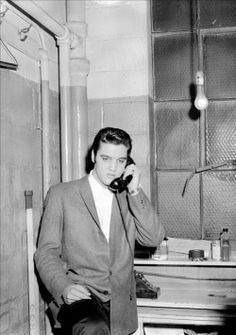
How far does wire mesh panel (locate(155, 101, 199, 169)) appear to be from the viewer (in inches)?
157

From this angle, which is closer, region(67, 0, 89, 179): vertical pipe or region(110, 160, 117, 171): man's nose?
region(110, 160, 117, 171): man's nose

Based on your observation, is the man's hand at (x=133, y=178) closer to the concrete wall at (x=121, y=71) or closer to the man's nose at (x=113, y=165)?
the man's nose at (x=113, y=165)

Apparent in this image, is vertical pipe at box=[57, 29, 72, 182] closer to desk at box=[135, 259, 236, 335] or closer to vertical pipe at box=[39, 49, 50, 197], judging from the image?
vertical pipe at box=[39, 49, 50, 197]

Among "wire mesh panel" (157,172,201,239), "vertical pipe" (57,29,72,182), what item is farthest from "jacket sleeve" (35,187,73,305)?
"wire mesh panel" (157,172,201,239)

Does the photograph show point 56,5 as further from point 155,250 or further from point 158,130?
point 155,250

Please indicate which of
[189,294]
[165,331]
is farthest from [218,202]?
[165,331]

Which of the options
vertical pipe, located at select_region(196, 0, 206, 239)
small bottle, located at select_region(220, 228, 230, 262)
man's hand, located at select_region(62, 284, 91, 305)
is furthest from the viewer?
vertical pipe, located at select_region(196, 0, 206, 239)

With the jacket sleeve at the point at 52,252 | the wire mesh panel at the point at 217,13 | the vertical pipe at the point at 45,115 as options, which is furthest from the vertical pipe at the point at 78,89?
the wire mesh panel at the point at 217,13

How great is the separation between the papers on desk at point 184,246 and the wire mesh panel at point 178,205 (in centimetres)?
10

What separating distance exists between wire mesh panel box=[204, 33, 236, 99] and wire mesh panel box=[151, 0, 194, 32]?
0.77 ft

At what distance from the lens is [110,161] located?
2.74 m

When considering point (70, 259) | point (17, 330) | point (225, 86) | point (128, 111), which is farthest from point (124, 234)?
point (225, 86)

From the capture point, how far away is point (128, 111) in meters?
3.83

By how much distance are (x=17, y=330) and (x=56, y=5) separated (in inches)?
91.7
